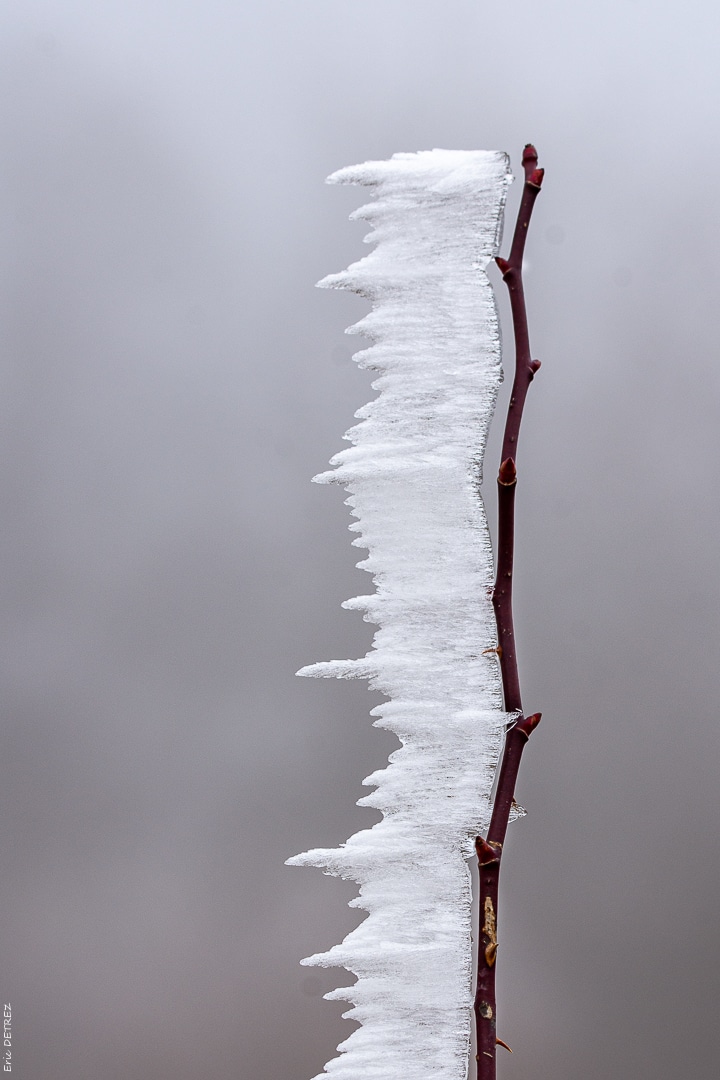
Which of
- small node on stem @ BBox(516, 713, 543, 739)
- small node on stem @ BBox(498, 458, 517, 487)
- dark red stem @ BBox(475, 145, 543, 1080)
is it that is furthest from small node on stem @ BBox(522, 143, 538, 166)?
small node on stem @ BBox(516, 713, 543, 739)

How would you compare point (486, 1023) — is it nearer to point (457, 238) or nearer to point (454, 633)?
point (454, 633)

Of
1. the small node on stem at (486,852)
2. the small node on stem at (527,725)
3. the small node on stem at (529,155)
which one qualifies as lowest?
the small node on stem at (486,852)

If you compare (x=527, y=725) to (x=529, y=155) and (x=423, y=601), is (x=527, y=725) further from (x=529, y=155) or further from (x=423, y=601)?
(x=529, y=155)

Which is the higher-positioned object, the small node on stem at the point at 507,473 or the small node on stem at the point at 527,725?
the small node on stem at the point at 507,473

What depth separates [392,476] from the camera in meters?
0.40

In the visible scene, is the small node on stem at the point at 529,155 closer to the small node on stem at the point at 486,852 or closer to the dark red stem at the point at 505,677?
the dark red stem at the point at 505,677

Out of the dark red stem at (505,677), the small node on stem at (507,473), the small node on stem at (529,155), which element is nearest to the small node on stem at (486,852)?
the dark red stem at (505,677)

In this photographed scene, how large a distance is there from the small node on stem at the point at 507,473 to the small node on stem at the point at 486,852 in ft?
0.45

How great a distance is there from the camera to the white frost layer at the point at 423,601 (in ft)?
1.25

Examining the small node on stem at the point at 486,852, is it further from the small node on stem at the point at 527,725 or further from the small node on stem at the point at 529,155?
the small node on stem at the point at 529,155

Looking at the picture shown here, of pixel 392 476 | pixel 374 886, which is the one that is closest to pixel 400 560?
pixel 392 476

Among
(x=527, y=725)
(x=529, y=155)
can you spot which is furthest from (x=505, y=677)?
(x=529, y=155)

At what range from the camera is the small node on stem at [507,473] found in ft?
1.15

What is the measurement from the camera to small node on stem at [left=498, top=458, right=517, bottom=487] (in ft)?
1.15
